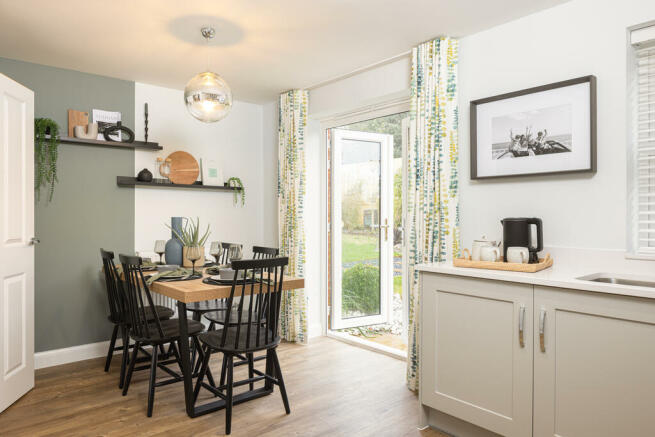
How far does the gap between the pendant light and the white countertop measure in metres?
1.55

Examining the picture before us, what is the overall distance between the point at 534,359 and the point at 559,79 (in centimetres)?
161

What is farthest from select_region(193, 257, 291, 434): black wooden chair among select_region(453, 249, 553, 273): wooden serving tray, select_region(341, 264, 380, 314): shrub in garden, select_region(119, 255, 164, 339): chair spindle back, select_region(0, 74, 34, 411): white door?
select_region(341, 264, 380, 314): shrub in garden

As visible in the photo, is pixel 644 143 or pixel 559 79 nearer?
pixel 644 143

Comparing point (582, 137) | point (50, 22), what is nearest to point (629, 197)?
point (582, 137)

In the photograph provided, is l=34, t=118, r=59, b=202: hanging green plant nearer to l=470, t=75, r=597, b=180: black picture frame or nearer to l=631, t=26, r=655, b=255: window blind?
l=470, t=75, r=597, b=180: black picture frame

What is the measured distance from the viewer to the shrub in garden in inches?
180

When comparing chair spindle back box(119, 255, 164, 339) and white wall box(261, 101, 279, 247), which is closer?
chair spindle back box(119, 255, 164, 339)

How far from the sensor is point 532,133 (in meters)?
2.60

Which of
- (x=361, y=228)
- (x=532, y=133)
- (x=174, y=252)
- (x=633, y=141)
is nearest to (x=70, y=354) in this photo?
(x=174, y=252)

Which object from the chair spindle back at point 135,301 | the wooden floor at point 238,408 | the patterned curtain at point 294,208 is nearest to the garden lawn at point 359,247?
the patterned curtain at point 294,208

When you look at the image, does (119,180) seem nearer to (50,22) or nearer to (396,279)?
(50,22)

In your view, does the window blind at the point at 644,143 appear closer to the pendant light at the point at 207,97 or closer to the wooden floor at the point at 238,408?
the wooden floor at the point at 238,408

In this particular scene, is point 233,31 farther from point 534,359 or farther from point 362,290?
point 362,290

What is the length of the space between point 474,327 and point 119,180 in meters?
3.19
